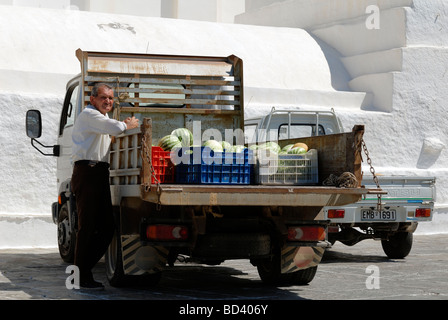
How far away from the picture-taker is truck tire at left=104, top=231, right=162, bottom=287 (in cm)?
838

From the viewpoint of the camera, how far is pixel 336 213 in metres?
11.1

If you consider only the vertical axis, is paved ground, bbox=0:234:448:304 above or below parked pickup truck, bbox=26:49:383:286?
below

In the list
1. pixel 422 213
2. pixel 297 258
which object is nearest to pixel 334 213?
pixel 422 213

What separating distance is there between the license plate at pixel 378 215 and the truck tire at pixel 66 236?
3945 millimetres

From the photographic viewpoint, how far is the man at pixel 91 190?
8.25 meters

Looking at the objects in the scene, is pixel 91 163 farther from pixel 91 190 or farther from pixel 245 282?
pixel 245 282

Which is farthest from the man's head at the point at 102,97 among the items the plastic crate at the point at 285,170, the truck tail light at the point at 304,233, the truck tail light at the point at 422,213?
the truck tail light at the point at 422,213

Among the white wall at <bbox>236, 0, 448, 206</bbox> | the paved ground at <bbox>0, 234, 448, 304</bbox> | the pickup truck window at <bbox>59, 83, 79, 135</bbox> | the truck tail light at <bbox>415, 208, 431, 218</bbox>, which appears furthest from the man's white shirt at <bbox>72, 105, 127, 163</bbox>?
the white wall at <bbox>236, 0, 448, 206</bbox>

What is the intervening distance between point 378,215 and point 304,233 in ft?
11.1

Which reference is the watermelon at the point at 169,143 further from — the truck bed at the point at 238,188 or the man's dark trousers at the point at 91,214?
the man's dark trousers at the point at 91,214

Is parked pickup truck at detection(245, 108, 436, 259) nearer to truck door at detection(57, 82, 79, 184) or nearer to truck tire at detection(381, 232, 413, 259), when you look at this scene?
truck tire at detection(381, 232, 413, 259)

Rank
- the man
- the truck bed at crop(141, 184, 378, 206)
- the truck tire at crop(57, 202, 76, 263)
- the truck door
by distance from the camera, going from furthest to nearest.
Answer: the truck tire at crop(57, 202, 76, 263), the truck door, the man, the truck bed at crop(141, 184, 378, 206)

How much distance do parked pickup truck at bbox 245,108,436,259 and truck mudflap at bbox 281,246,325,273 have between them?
2.37 metres
